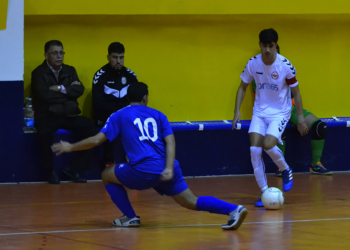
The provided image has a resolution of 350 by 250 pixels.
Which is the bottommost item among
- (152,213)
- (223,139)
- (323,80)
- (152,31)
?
(152,213)

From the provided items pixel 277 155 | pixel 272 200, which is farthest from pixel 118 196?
pixel 277 155

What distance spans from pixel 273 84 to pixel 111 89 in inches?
122

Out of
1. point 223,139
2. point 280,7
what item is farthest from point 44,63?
point 280,7

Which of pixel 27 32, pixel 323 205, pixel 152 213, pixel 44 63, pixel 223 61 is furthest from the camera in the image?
pixel 223 61

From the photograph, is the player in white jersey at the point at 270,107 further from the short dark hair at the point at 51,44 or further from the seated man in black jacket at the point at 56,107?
the short dark hair at the point at 51,44

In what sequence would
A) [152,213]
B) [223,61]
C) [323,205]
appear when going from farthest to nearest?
[223,61] → [323,205] → [152,213]

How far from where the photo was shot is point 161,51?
35.1ft

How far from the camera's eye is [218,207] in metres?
5.54

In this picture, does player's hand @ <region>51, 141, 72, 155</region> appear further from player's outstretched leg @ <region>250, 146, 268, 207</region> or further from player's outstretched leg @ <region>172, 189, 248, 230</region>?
player's outstretched leg @ <region>250, 146, 268, 207</region>

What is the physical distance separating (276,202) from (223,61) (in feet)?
15.0

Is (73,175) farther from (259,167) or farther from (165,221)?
(165,221)

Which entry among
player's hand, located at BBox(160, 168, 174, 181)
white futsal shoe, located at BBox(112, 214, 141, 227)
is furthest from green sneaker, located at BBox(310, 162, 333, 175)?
player's hand, located at BBox(160, 168, 174, 181)

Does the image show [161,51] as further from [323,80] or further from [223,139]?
[323,80]

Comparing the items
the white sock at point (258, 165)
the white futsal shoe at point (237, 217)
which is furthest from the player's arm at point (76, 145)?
the white sock at point (258, 165)
